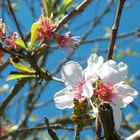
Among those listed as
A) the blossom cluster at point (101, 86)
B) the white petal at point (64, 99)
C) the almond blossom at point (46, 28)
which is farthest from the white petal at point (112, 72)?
the almond blossom at point (46, 28)

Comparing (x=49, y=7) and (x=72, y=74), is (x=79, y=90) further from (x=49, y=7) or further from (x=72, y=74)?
(x=49, y=7)

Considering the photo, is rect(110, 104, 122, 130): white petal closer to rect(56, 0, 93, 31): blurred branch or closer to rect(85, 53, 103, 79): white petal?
rect(85, 53, 103, 79): white petal

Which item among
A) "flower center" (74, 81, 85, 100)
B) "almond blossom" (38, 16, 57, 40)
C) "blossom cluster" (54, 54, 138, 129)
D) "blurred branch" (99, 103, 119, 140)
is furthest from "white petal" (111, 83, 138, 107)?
"almond blossom" (38, 16, 57, 40)

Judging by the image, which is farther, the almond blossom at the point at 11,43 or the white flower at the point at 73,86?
the almond blossom at the point at 11,43

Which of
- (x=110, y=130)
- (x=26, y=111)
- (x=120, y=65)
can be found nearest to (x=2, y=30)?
(x=120, y=65)

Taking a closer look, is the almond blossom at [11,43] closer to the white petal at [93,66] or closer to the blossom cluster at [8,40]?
the blossom cluster at [8,40]

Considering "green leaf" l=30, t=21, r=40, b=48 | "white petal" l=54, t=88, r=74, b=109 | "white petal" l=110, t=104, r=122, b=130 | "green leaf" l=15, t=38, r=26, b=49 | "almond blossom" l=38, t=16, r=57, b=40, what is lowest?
"white petal" l=110, t=104, r=122, b=130
